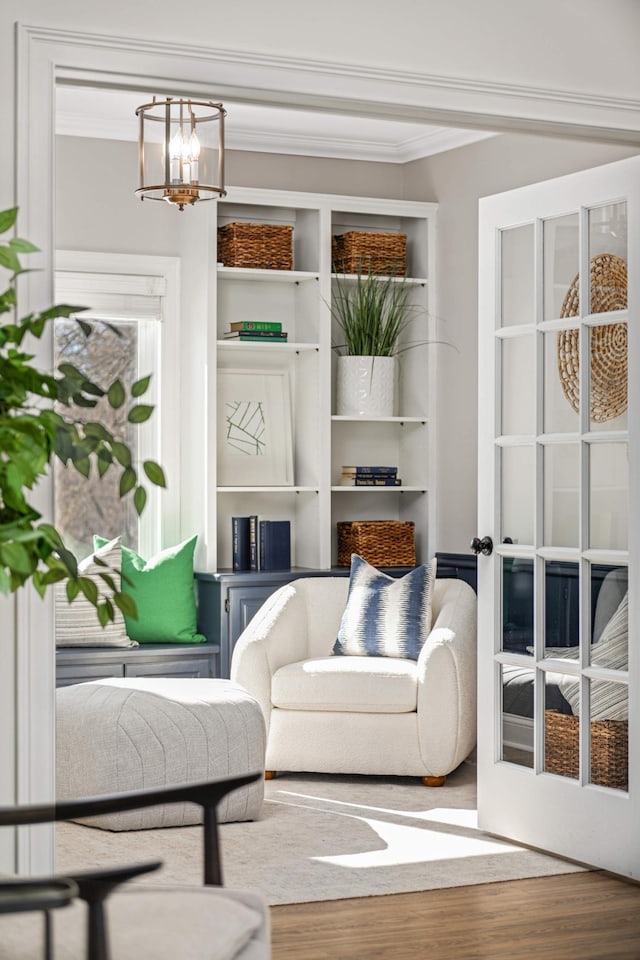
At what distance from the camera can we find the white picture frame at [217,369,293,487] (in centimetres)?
648

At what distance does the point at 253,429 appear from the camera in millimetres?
6539

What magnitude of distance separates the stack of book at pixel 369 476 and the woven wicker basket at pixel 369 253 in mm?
973

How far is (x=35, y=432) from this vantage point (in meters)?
1.89

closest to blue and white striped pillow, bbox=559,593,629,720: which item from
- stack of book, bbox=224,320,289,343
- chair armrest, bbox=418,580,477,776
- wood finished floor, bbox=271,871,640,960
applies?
wood finished floor, bbox=271,871,640,960

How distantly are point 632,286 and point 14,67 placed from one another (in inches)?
77.6

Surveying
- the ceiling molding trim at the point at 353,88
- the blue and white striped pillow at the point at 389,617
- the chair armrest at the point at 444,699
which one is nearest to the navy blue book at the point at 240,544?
the blue and white striped pillow at the point at 389,617

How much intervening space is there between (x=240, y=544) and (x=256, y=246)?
4.66 ft

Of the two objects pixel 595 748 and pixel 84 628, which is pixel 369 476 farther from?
pixel 595 748

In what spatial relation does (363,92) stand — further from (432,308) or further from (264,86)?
(432,308)

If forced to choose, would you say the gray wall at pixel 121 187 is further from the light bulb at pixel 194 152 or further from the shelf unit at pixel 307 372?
the light bulb at pixel 194 152

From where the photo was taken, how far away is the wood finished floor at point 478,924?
11.4 feet

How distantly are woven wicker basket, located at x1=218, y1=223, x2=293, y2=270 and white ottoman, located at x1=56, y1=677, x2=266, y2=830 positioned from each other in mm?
2272

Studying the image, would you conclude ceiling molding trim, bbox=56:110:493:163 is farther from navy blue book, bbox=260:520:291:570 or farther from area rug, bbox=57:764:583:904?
area rug, bbox=57:764:583:904

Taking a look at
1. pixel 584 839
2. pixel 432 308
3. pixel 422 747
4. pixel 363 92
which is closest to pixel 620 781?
pixel 584 839
